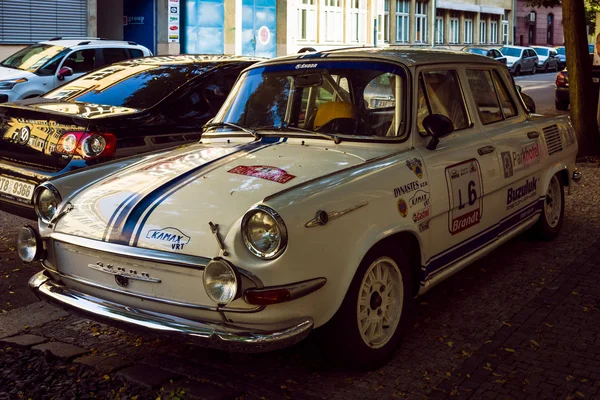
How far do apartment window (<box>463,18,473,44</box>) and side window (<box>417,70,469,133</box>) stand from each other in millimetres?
50374

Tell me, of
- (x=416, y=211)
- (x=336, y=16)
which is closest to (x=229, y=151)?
(x=416, y=211)

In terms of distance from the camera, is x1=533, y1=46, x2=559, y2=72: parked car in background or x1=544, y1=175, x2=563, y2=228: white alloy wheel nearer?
x1=544, y1=175, x2=563, y2=228: white alloy wheel

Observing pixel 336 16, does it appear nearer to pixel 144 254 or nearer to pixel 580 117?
pixel 580 117

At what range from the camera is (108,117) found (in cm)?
723

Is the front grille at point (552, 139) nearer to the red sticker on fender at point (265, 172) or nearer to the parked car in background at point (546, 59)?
the red sticker on fender at point (265, 172)

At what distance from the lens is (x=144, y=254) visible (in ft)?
14.0

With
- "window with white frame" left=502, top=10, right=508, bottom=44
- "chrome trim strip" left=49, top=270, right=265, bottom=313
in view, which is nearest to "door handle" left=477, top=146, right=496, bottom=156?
"chrome trim strip" left=49, top=270, right=265, bottom=313

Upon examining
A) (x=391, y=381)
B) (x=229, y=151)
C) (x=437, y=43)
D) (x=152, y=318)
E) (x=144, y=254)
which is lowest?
(x=391, y=381)

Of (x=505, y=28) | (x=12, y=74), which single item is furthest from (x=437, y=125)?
(x=505, y=28)

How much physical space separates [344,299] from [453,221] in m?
1.34

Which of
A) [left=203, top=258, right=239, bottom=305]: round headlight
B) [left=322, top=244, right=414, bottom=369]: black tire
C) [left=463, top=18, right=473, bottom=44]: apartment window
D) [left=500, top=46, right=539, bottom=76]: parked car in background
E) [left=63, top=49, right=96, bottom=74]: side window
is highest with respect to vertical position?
[left=463, top=18, right=473, bottom=44]: apartment window

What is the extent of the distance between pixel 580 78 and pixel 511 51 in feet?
105

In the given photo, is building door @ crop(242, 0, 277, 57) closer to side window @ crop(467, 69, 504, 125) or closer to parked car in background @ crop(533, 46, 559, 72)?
parked car in background @ crop(533, 46, 559, 72)

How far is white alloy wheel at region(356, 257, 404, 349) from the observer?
454 centimetres
